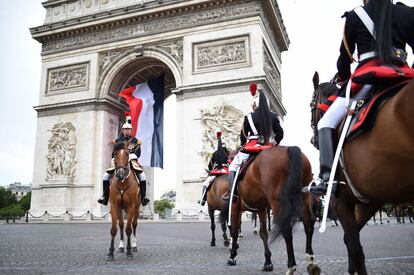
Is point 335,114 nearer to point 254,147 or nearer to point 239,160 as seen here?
point 254,147

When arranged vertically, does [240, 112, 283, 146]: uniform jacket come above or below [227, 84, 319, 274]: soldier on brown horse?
above

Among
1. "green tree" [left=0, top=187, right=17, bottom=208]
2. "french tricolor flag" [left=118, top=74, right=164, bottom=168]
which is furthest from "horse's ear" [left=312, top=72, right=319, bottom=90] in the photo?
"green tree" [left=0, top=187, right=17, bottom=208]

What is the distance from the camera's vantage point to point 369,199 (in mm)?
2365

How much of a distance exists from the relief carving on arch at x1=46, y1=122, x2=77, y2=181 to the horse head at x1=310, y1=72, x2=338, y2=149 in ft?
72.1

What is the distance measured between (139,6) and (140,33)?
1681 mm

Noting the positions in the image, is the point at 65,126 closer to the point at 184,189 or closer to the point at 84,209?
the point at 84,209

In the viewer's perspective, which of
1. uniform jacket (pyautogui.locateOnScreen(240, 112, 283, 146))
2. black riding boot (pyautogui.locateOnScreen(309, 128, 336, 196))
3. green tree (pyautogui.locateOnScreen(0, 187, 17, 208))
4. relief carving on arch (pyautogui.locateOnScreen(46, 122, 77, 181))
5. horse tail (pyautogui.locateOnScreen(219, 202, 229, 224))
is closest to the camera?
black riding boot (pyautogui.locateOnScreen(309, 128, 336, 196))

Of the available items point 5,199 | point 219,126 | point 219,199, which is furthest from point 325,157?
point 5,199

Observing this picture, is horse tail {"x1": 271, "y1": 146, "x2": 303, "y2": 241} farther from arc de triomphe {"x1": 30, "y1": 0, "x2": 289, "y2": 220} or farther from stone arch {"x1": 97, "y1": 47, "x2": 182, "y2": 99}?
stone arch {"x1": 97, "y1": 47, "x2": 182, "y2": 99}

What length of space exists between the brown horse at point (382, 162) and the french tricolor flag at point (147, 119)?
19.2 meters

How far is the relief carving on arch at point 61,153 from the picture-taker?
23.4 m

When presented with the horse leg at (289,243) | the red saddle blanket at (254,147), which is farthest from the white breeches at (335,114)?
the red saddle blanket at (254,147)

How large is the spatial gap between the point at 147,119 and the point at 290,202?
18921mm

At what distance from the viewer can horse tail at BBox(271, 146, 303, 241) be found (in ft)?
12.8
